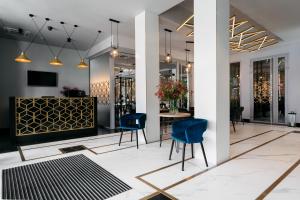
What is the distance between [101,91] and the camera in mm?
8039

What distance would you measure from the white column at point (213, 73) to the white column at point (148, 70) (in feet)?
5.46

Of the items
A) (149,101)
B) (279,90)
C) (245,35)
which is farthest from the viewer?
(279,90)

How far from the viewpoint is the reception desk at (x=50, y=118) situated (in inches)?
199

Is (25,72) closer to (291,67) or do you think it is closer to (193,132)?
(193,132)

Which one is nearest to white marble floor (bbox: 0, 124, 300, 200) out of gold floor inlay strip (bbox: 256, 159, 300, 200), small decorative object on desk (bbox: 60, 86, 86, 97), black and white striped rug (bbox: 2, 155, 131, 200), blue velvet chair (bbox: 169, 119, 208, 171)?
gold floor inlay strip (bbox: 256, 159, 300, 200)

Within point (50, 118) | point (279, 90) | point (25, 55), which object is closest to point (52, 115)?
point (50, 118)

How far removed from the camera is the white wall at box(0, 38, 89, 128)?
23.1 ft

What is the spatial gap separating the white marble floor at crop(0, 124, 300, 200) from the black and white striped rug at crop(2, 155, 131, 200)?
0.63ft

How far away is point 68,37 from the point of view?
7.04 m

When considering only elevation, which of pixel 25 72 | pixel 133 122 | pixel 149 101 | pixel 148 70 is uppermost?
pixel 25 72

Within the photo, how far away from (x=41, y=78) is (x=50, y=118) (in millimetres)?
3304

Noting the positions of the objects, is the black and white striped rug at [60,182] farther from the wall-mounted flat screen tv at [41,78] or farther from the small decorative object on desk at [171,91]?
the wall-mounted flat screen tv at [41,78]

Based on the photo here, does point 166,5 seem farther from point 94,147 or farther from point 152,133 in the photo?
point 94,147

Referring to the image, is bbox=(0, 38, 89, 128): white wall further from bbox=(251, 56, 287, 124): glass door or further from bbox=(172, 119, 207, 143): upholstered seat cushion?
bbox=(251, 56, 287, 124): glass door
